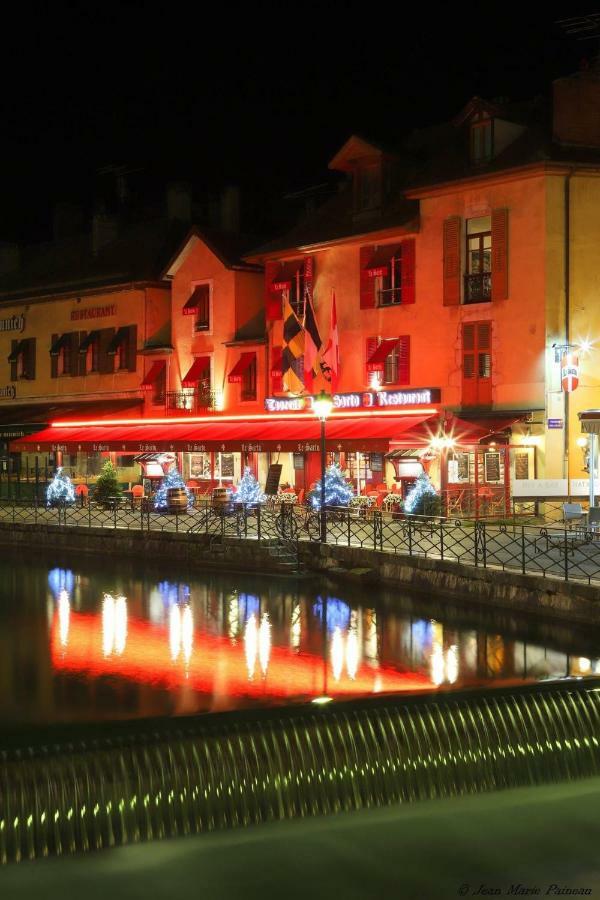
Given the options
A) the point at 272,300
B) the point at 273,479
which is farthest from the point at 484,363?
the point at 272,300

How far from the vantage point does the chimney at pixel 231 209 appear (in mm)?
43562

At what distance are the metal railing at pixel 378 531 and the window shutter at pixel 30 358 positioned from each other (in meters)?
9.87

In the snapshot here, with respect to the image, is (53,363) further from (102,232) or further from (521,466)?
(521,466)

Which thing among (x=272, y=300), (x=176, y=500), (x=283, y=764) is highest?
(x=272, y=300)

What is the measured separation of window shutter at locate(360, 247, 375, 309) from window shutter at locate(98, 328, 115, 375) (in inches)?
473

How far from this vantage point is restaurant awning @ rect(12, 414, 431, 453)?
31.1 metres

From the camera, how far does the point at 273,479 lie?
35.9 meters

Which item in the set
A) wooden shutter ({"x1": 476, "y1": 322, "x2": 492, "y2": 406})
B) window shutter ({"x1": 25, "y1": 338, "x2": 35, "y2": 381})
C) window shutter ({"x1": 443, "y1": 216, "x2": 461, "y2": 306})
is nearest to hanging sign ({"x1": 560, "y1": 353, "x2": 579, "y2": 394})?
wooden shutter ({"x1": 476, "y1": 322, "x2": 492, "y2": 406})

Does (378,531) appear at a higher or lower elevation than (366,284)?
lower

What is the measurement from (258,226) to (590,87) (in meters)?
17.1

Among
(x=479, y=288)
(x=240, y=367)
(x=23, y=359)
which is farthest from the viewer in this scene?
(x=23, y=359)

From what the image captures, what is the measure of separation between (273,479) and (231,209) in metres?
12.4

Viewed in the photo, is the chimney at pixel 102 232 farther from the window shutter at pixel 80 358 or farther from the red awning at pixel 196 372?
the red awning at pixel 196 372

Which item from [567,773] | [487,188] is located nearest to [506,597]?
[567,773]
